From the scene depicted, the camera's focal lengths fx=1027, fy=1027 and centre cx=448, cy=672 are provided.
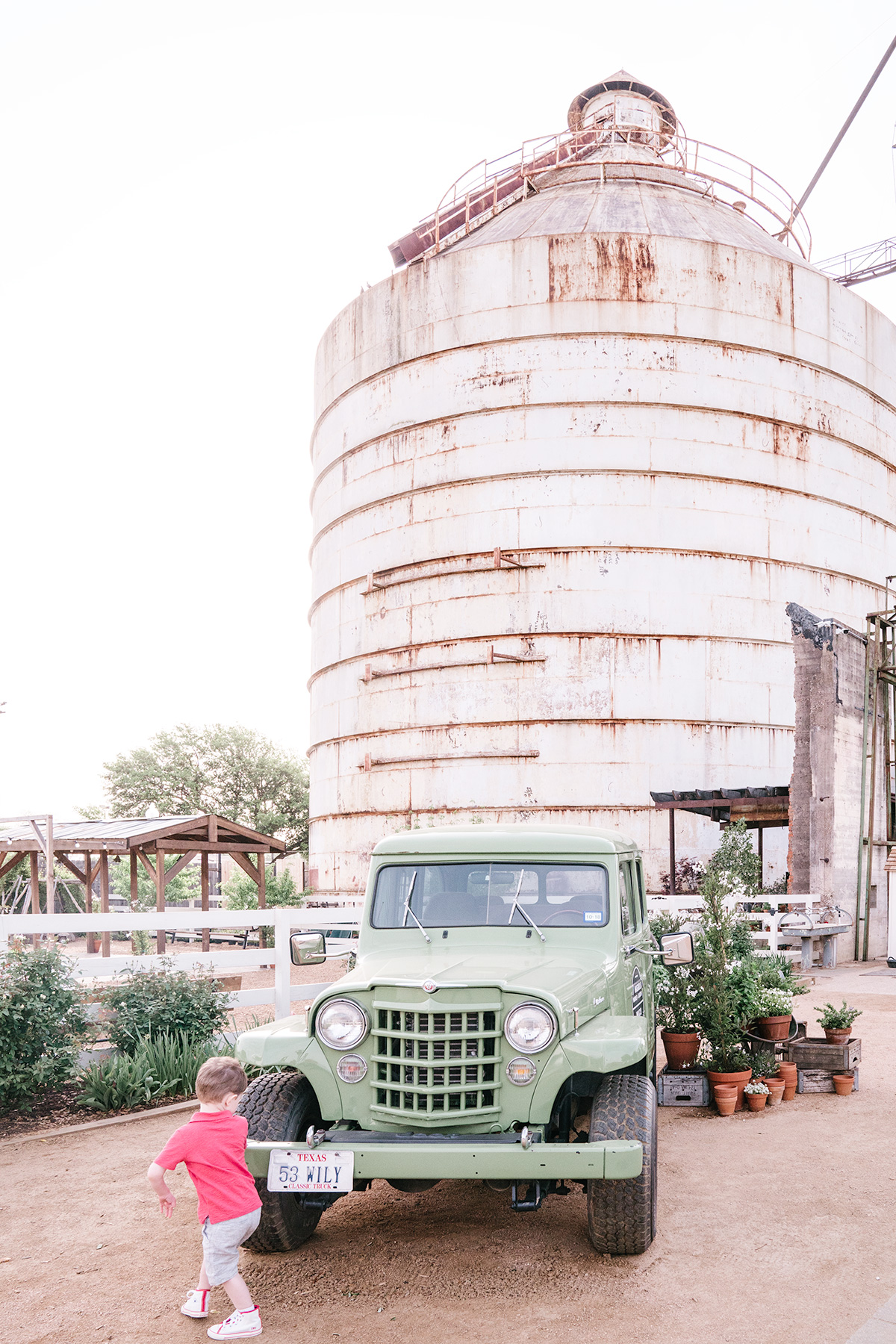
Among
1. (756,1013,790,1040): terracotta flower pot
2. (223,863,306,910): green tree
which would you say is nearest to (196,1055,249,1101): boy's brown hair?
(756,1013,790,1040): terracotta flower pot

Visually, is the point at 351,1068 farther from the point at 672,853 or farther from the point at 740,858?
the point at 672,853

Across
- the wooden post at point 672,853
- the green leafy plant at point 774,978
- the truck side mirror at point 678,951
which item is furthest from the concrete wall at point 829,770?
the truck side mirror at point 678,951

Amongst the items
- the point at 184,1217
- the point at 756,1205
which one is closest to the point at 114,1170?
the point at 184,1217

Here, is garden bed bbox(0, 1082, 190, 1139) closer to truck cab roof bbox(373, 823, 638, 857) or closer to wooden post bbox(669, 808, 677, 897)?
truck cab roof bbox(373, 823, 638, 857)

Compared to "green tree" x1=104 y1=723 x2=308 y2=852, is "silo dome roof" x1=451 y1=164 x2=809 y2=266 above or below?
above

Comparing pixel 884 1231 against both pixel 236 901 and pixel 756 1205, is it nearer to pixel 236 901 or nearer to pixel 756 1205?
pixel 756 1205

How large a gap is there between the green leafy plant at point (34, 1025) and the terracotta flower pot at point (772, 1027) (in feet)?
17.9

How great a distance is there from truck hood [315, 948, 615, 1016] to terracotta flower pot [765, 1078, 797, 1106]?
310cm

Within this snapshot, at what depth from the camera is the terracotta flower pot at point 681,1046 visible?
8195mm

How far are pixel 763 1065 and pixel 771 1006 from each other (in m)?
0.51

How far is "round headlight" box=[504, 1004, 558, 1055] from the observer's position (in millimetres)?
4703

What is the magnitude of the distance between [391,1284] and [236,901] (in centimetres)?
2928

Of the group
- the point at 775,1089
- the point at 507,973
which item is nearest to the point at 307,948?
the point at 507,973

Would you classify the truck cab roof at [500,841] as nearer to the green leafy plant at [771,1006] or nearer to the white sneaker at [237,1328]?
the white sneaker at [237,1328]
